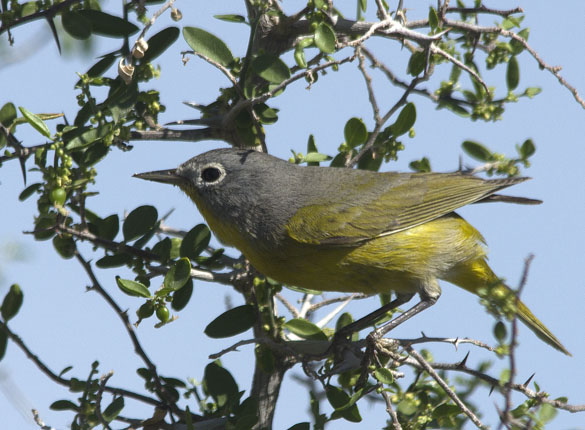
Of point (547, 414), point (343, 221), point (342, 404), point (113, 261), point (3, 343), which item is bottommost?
point (547, 414)

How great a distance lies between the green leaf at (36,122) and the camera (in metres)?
3.51

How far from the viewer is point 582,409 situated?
354cm

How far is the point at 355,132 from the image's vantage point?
451cm

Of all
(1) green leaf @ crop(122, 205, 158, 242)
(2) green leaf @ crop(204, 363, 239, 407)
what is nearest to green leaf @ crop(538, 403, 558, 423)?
(2) green leaf @ crop(204, 363, 239, 407)

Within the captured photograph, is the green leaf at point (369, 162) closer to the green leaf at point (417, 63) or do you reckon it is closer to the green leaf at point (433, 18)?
the green leaf at point (417, 63)

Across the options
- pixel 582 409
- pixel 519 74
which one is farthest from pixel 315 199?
pixel 582 409

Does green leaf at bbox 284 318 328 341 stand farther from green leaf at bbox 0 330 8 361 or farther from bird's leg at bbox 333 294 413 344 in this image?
green leaf at bbox 0 330 8 361

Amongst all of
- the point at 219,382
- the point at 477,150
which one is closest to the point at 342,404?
the point at 219,382

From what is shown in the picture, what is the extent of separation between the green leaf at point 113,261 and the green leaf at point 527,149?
272 cm

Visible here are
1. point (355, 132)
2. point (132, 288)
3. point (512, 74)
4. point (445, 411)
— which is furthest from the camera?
point (512, 74)

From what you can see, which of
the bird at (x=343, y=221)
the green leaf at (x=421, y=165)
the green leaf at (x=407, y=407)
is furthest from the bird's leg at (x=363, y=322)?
the green leaf at (x=421, y=165)

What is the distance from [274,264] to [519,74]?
2109mm

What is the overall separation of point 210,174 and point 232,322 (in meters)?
1.16

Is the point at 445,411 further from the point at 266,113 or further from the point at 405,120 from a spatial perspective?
the point at 266,113
